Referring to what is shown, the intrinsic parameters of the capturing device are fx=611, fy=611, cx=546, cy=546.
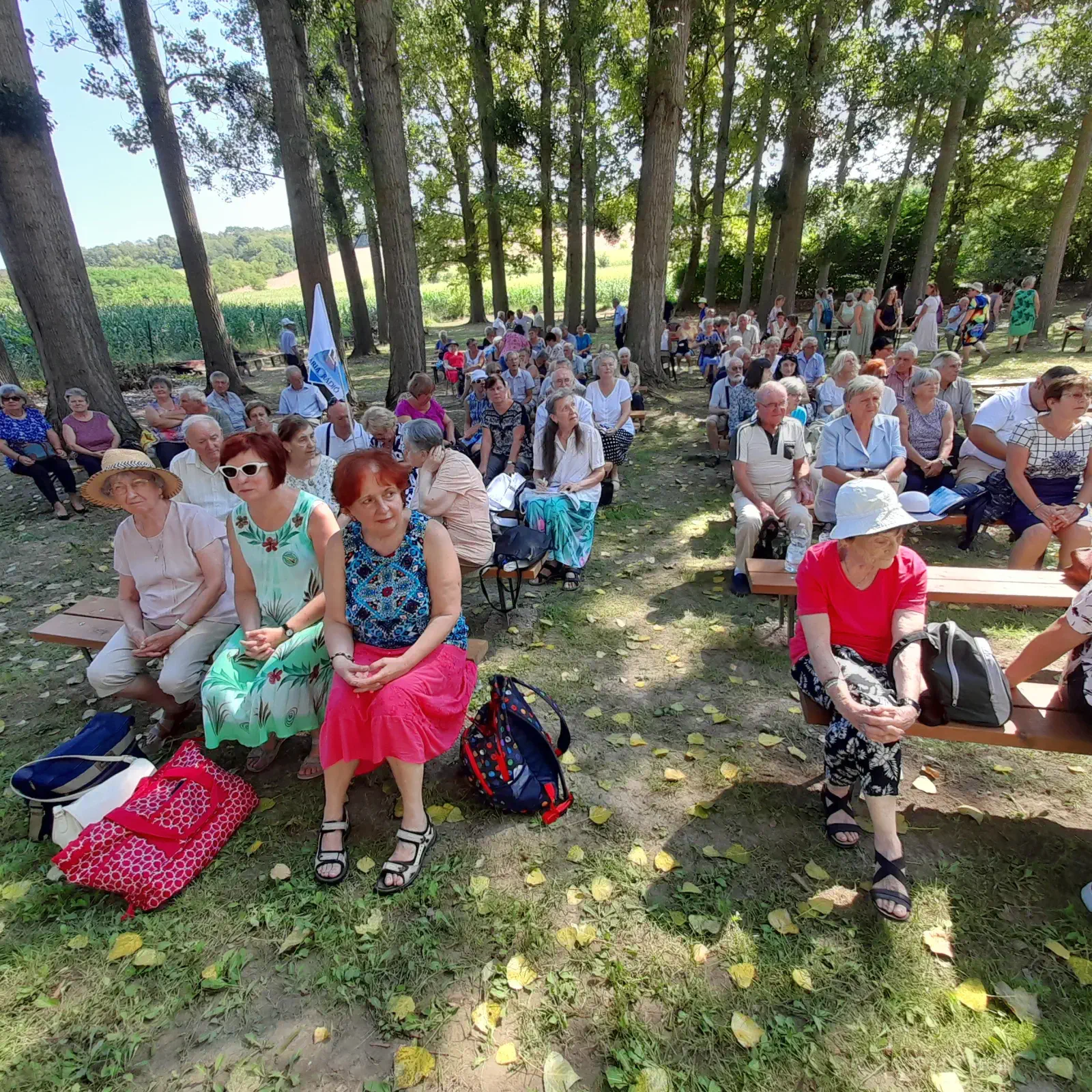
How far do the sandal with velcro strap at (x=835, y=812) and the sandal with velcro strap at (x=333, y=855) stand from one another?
207 cm

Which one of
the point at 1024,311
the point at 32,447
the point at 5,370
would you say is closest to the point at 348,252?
the point at 5,370

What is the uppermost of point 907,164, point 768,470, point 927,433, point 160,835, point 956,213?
point 907,164

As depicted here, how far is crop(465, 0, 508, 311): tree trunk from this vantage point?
15.1 metres

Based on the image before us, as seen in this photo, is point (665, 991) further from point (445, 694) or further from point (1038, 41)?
point (1038, 41)

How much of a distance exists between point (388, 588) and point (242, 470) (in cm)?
93

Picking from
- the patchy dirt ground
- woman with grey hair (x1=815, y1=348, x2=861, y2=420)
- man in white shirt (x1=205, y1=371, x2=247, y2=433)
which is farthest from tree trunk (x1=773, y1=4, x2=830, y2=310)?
the patchy dirt ground

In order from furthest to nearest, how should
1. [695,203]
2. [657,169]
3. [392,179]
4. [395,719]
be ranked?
[695,203] < [657,169] < [392,179] < [395,719]

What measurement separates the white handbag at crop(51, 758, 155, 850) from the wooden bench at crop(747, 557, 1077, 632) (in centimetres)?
339

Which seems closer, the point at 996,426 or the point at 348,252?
the point at 996,426

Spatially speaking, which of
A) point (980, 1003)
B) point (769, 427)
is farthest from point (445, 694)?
point (769, 427)

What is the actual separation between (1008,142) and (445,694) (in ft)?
101

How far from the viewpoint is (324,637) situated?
288cm

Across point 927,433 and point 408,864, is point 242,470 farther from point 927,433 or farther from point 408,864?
point 927,433

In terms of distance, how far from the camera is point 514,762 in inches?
111
